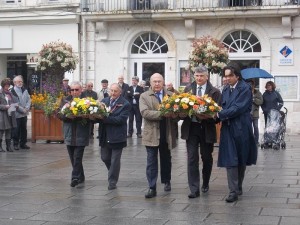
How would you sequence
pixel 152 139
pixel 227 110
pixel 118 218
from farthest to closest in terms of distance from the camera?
1. pixel 152 139
2. pixel 227 110
3. pixel 118 218

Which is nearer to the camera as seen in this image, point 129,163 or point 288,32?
point 129,163

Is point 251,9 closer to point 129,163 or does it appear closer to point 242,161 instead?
point 129,163

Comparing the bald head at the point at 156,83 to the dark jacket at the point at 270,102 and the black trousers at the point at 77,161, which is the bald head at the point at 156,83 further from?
the dark jacket at the point at 270,102

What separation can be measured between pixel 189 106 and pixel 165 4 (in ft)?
52.5

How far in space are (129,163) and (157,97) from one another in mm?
→ 4235

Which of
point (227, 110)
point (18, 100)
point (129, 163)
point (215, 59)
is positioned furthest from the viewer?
point (215, 59)

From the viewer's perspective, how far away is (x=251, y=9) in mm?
23031

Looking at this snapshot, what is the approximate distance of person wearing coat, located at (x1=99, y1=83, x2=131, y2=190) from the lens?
10.5 meters

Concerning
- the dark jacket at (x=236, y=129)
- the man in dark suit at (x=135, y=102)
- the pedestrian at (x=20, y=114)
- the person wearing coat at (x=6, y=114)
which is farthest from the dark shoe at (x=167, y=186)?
the man in dark suit at (x=135, y=102)

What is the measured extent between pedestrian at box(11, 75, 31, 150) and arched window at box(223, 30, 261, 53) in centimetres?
949

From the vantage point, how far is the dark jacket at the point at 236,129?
368 inches

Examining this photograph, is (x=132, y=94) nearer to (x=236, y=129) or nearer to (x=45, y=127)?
(x=45, y=127)

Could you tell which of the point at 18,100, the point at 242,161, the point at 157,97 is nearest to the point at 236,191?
the point at 242,161

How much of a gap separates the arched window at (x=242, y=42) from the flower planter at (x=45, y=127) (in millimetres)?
8448
